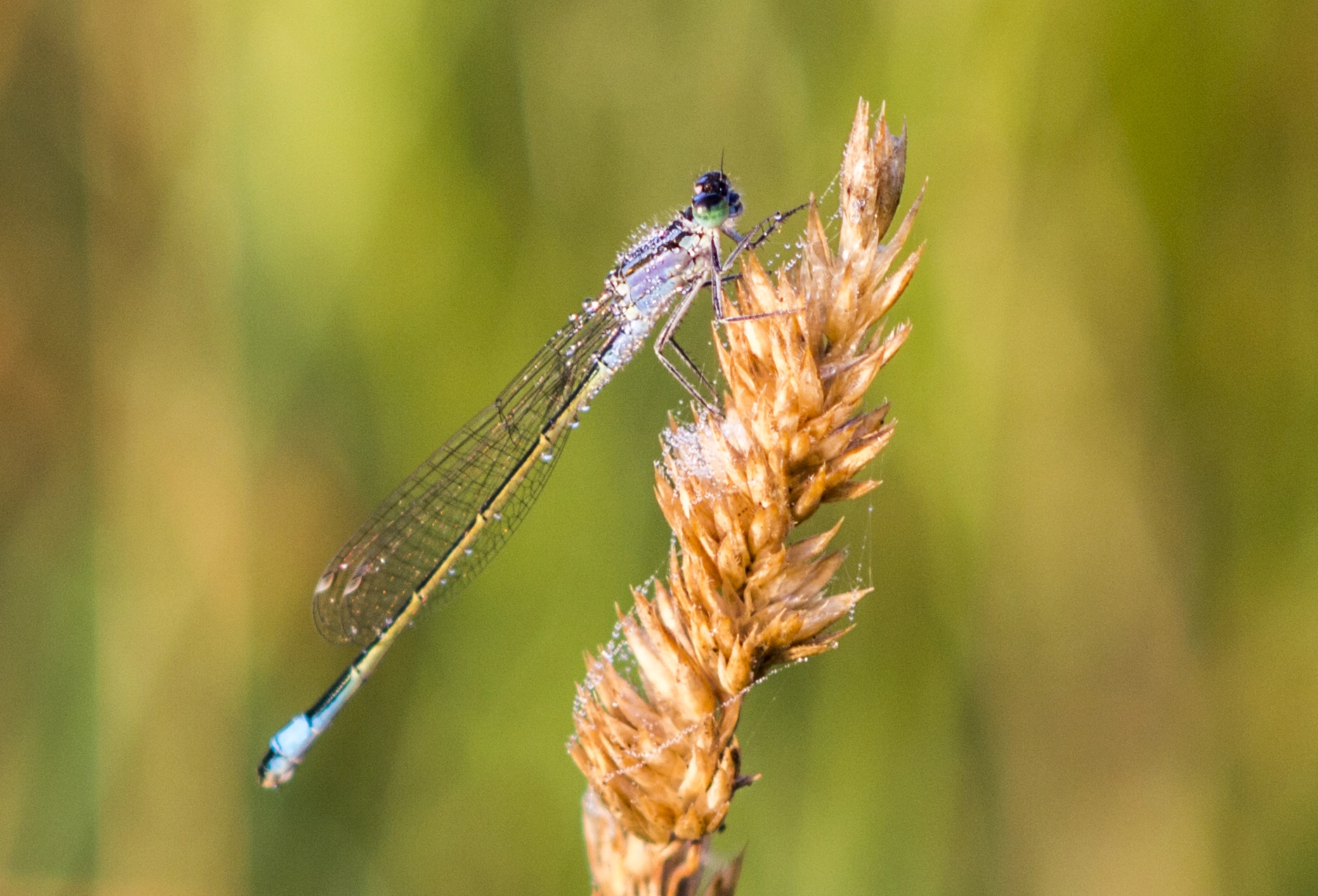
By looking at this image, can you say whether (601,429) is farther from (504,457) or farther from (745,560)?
(745,560)

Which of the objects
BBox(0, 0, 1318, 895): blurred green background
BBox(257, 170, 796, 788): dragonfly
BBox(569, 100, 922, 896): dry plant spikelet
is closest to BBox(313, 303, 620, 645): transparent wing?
BBox(257, 170, 796, 788): dragonfly

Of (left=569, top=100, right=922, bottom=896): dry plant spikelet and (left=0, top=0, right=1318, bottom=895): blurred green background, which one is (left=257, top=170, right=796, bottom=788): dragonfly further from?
(left=569, top=100, right=922, bottom=896): dry plant spikelet

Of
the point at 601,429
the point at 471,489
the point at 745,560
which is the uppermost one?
the point at 471,489

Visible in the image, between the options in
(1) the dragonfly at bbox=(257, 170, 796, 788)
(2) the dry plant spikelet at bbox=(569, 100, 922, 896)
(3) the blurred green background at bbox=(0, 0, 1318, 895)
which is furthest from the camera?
(1) the dragonfly at bbox=(257, 170, 796, 788)

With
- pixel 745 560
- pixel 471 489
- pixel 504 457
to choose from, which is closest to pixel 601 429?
pixel 504 457

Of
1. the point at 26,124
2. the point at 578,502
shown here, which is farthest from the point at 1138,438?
the point at 26,124

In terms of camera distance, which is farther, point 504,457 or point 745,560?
point 504,457

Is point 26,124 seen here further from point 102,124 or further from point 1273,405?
point 1273,405
